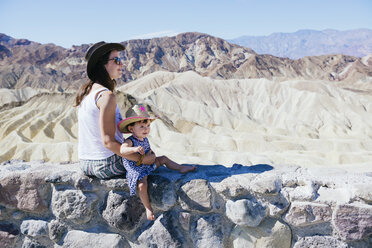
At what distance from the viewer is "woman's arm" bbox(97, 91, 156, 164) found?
293 centimetres

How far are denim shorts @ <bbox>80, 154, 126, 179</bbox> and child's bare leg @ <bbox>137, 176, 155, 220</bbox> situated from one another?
297 millimetres

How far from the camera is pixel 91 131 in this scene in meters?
3.15

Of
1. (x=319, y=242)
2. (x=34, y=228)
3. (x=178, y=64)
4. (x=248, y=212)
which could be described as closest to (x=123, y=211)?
(x=34, y=228)

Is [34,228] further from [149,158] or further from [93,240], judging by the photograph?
[149,158]

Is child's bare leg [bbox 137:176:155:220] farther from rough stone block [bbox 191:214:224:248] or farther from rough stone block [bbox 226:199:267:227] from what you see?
rough stone block [bbox 226:199:267:227]

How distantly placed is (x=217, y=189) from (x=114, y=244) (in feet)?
3.77

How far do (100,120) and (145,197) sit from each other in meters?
0.82

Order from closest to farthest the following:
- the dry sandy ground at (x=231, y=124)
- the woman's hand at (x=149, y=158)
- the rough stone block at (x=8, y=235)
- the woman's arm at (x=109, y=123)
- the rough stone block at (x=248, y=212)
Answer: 1. the rough stone block at (x=248, y=212)
2. the woman's arm at (x=109, y=123)
3. the woman's hand at (x=149, y=158)
4. the rough stone block at (x=8, y=235)
5. the dry sandy ground at (x=231, y=124)

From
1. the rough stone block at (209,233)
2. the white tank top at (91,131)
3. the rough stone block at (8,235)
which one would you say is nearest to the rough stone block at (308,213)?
the rough stone block at (209,233)

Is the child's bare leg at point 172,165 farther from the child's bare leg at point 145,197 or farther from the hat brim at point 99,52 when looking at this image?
A: the hat brim at point 99,52

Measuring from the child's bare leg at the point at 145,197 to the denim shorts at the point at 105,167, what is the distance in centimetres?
30

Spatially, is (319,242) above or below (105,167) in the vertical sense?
below

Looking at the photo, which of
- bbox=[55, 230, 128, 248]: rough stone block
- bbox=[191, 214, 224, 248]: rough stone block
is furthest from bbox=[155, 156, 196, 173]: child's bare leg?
bbox=[55, 230, 128, 248]: rough stone block

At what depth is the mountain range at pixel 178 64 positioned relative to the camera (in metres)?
102
